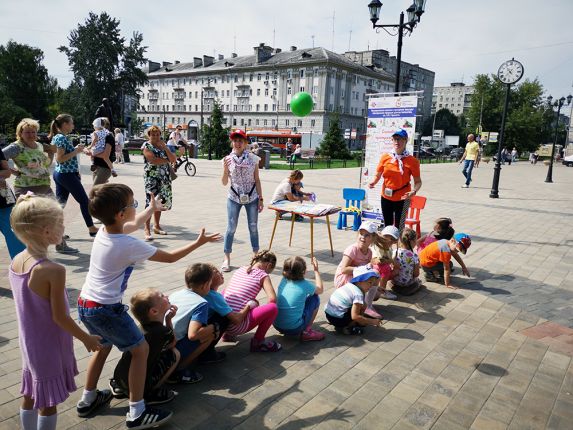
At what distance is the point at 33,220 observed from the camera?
6.47ft

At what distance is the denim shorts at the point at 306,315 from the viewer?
373 centimetres

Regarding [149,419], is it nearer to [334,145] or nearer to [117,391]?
[117,391]

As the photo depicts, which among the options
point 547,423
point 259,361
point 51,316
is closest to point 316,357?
point 259,361

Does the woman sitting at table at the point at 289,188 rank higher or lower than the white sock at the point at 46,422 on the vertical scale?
higher

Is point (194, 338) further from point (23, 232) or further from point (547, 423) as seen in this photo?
point (547, 423)

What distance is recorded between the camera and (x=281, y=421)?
269cm

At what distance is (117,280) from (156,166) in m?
5.02

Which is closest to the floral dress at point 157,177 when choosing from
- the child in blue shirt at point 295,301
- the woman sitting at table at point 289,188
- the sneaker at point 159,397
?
the woman sitting at table at point 289,188

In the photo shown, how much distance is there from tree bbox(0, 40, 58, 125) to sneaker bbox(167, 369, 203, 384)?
204 ft

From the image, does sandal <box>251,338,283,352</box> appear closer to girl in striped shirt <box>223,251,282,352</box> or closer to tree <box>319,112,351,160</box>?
girl in striped shirt <box>223,251,282,352</box>

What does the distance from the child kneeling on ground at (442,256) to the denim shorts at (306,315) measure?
8.21 feet

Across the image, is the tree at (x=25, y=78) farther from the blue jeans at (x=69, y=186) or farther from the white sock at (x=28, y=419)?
the white sock at (x=28, y=419)

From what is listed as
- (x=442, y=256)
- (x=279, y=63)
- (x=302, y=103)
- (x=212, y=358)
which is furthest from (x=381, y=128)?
(x=279, y=63)

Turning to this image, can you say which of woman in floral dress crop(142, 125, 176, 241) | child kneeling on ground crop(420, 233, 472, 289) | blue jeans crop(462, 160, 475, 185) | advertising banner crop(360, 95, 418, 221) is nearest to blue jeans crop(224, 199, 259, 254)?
woman in floral dress crop(142, 125, 176, 241)
